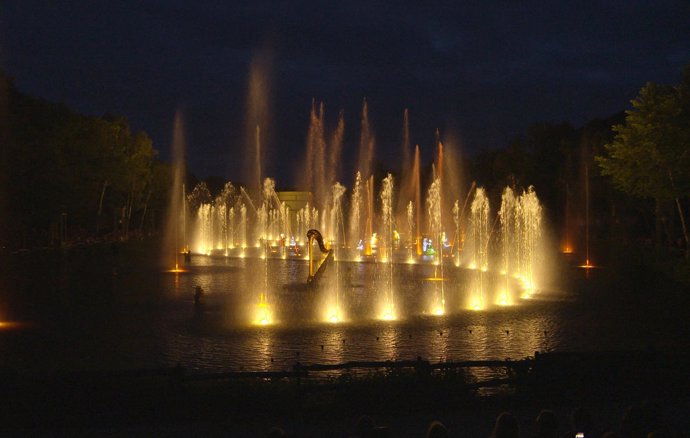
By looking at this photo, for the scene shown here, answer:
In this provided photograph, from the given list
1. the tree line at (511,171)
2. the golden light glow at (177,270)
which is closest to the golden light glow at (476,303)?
the tree line at (511,171)

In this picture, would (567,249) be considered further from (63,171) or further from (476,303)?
(63,171)

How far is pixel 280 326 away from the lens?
16.5 meters

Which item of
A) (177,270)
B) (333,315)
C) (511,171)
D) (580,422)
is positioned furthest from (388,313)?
(511,171)

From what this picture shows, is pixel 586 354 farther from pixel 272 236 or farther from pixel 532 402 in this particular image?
pixel 272 236

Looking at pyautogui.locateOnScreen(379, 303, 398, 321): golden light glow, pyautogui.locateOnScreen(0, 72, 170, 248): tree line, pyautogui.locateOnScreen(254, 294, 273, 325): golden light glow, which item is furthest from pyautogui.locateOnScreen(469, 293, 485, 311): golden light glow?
pyautogui.locateOnScreen(0, 72, 170, 248): tree line

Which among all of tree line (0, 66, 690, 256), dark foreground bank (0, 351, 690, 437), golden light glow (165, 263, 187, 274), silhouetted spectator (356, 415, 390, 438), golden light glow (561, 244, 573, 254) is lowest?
dark foreground bank (0, 351, 690, 437)

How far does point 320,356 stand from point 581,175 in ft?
159

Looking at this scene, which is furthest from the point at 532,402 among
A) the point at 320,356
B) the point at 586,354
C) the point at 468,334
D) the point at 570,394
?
the point at 468,334

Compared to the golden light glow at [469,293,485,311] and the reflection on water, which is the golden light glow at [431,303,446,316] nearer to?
the reflection on water

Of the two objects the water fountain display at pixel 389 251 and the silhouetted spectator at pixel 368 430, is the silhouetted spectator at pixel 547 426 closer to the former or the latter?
the silhouetted spectator at pixel 368 430

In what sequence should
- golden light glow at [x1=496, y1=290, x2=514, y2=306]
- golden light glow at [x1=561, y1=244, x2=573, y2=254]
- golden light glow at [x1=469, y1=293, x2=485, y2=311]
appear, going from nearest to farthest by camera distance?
golden light glow at [x1=469, y1=293, x2=485, y2=311] < golden light glow at [x1=496, y1=290, x2=514, y2=306] < golden light glow at [x1=561, y1=244, x2=573, y2=254]

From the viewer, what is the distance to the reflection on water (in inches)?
523

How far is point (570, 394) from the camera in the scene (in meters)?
9.94

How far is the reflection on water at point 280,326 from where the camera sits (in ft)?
43.6
